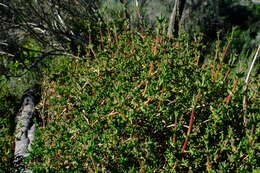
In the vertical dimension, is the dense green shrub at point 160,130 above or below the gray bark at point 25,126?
above

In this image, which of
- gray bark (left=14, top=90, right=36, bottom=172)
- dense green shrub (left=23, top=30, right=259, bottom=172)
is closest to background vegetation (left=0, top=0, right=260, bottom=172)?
dense green shrub (left=23, top=30, right=259, bottom=172)

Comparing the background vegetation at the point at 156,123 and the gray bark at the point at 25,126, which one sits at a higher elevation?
the background vegetation at the point at 156,123

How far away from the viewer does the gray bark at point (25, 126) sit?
361 cm

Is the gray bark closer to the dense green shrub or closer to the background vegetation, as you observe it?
the background vegetation

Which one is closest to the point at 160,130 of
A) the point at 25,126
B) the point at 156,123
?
the point at 156,123

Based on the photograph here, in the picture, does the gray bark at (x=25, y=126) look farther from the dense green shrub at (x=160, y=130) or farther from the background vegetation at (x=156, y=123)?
the dense green shrub at (x=160, y=130)

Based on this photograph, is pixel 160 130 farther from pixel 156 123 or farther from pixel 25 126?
pixel 25 126

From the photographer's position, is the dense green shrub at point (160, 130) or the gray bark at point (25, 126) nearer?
the dense green shrub at point (160, 130)

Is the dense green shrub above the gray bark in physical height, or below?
above

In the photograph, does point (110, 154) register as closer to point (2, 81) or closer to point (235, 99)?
point (235, 99)

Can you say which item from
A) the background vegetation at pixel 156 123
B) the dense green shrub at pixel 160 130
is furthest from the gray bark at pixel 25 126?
the dense green shrub at pixel 160 130

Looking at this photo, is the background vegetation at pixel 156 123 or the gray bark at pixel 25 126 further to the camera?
the gray bark at pixel 25 126

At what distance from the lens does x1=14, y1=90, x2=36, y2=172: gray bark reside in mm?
3613

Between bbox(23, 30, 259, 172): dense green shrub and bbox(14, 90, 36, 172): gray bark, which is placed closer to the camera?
bbox(23, 30, 259, 172): dense green shrub
